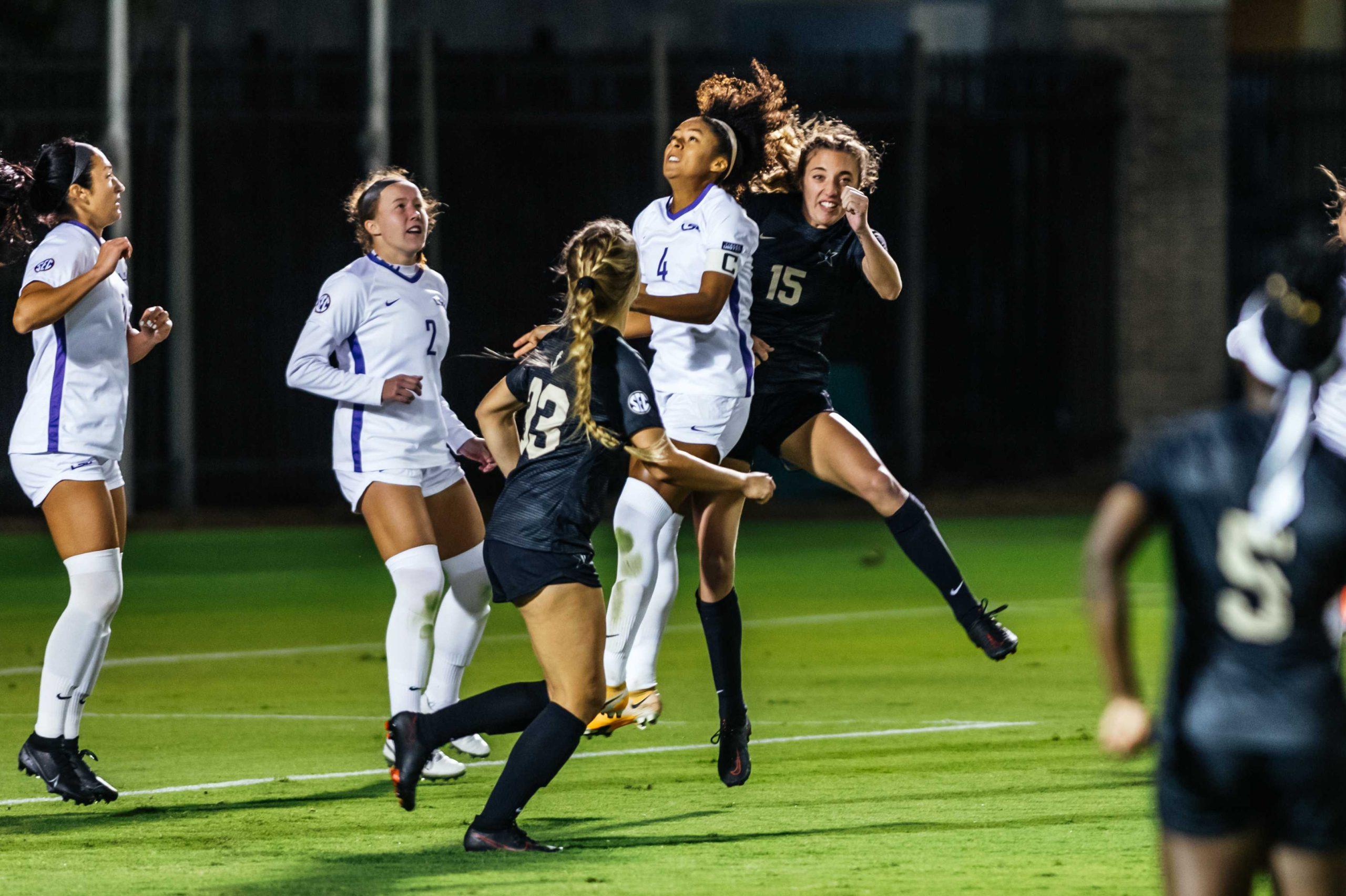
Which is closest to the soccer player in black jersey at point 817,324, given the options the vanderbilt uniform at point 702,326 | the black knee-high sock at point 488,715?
the vanderbilt uniform at point 702,326

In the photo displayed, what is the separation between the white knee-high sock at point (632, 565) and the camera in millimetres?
7492

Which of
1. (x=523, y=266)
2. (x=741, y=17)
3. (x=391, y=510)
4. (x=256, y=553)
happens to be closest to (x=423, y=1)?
(x=741, y=17)

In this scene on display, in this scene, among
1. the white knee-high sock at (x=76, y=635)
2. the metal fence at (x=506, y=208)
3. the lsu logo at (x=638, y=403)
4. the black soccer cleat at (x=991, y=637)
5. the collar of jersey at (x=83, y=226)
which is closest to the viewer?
the lsu logo at (x=638, y=403)

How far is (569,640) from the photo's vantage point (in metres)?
5.86

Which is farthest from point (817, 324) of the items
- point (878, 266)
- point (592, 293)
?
point (592, 293)

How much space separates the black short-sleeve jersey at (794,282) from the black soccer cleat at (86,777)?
2.88 metres

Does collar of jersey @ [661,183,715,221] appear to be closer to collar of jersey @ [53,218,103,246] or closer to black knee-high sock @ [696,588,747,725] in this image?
black knee-high sock @ [696,588,747,725]

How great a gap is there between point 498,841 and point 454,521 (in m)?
1.83

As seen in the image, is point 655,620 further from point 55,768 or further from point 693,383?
point 55,768

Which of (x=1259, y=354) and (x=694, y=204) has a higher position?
(x=694, y=204)

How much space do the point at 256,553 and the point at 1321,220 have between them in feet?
43.7

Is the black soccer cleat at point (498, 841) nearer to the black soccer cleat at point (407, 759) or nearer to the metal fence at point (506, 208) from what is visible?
the black soccer cleat at point (407, 759)

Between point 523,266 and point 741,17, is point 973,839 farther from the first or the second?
point 741,17

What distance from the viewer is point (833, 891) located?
553cm
